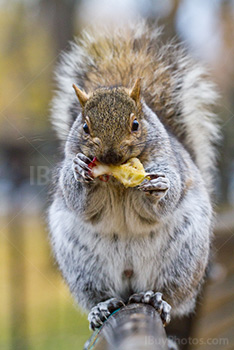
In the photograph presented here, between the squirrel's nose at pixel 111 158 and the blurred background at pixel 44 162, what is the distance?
1.23m

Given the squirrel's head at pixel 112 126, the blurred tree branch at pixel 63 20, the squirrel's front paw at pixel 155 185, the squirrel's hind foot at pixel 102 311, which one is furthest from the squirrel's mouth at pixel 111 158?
the blurred tree branch at pixel 63 20

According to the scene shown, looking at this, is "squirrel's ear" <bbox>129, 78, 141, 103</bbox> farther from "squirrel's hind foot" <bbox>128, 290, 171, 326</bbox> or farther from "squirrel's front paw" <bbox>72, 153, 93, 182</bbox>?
"squirrel's hind foot" <bbox>128, 290, 171, 326</bbox>

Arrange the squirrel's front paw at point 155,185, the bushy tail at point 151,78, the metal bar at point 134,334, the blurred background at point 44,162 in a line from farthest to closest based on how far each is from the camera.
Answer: the blurred background at point 44,162 < the bushy tail at point 151,78 < the squirrel's front paw at point 155,185 < the metal bar at point 134,334

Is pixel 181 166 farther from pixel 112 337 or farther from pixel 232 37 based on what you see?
pixel 232 37

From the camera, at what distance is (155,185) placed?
1.58 meters

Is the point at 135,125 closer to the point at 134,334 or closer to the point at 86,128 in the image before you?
the point at 86,128

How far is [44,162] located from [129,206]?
192 centimetres

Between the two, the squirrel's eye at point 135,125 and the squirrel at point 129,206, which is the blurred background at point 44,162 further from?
the squirrel's eye at point 135,125

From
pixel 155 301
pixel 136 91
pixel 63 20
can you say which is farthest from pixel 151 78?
pixel 63 20

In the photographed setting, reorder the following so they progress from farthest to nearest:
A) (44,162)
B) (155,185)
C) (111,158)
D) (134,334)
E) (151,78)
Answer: (44,162) → (151,78) → (155,185) → (111,158) → (134,334)

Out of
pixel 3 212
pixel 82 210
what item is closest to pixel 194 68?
pixel 82 210

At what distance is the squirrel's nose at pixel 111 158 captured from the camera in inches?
57.2

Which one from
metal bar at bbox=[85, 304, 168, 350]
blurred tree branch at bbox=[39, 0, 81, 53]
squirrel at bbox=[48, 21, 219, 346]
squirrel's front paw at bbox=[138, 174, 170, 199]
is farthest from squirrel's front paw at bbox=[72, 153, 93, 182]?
blurred tree branch at bbox=[39, 0, 81, 53]

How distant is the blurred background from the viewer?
3.01 metres
